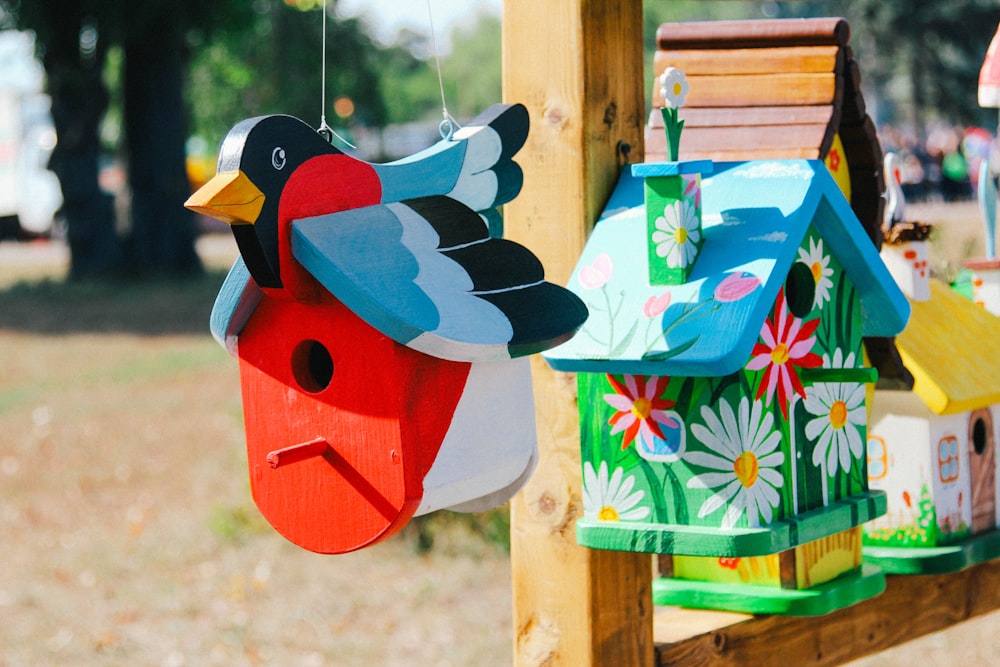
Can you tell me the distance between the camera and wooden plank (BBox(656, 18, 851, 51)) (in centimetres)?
234

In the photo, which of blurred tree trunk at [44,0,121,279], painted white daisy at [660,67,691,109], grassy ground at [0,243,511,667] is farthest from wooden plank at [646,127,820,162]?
blurred tree trunk at [44,0,121,279]

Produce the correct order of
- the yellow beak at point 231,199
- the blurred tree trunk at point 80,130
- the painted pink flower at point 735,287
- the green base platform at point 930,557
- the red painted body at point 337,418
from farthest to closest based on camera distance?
the blurred tree trunk at point 80,130 < the green base platform at point 930,557 < the painted pink flower at point 735,287 < the red painted body at point 337,418 < the yellow beak at point 231,199

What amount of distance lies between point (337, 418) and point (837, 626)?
49.9 inches

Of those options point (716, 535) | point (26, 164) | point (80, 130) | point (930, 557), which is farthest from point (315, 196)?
point (26, 164)

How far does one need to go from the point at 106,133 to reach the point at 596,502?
49.2 m

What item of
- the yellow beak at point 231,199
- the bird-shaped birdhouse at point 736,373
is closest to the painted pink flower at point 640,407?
the bird-shaped birdhouse at point 736,373

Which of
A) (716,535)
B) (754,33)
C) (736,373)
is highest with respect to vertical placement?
(754,33)

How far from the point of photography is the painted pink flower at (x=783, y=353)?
2.10 metres

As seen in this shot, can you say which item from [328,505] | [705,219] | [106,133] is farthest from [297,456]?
[106,133]

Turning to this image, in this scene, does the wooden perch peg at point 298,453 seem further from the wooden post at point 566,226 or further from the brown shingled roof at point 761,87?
the brown shingled roof at point 761,87

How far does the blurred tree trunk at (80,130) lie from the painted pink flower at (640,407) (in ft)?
45.9

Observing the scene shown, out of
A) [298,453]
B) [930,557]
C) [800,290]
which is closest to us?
[298,453]

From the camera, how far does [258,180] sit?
157 centimetres

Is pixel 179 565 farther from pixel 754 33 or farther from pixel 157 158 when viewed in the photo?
pixel 157 158
